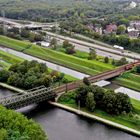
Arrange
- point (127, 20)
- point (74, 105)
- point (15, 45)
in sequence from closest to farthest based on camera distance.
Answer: point (74, 105) → point (15, 45) → point (127, 20)

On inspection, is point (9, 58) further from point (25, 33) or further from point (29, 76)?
point (25, 33)

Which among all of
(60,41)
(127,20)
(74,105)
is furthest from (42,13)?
(74,105)

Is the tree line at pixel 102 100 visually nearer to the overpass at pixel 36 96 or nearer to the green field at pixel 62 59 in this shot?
the overpass at pixel 36 96

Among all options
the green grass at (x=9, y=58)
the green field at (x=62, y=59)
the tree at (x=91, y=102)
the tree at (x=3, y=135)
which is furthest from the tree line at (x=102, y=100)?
the green grass at (x=9, y=58)

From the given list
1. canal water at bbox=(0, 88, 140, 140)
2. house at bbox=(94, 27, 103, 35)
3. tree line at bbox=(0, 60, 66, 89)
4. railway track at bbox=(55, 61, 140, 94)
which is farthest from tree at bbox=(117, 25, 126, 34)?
canal water at bbox=(0, 88, 140, 140)

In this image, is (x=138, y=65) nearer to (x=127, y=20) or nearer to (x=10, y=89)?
(x=10, y=89)
